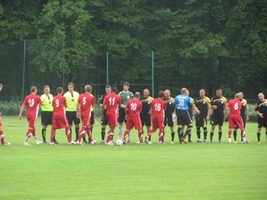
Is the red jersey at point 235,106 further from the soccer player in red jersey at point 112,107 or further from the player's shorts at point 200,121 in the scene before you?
the soccer player in red jersey at point 112,107

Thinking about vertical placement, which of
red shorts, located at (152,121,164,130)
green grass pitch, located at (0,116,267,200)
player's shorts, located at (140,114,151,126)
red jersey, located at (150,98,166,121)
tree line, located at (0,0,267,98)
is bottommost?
green grass pitch, located at (0,116,267,200)

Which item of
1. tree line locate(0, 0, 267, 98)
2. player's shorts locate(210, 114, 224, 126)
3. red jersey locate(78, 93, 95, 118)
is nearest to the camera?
red jersey locate(78, 93, 95, 118)

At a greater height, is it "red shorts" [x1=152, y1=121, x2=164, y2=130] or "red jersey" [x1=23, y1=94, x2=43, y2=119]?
"red jersey" [x1=23, y1=94, x2=43, y2=119]

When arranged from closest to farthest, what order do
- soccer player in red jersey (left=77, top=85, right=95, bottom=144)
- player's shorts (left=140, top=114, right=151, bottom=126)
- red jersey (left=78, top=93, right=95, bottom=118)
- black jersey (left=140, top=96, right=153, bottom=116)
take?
soccer player in red jersey (left=77, top=85, right=95, bottom=144), red jersey (left=78, top=93, right=95, bottom=118), black jersey (left=140, top=96, right=153, bottom=116), player's shorts (left=140, top=114, right=151, bottom=126)

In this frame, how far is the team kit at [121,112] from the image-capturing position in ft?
93.2

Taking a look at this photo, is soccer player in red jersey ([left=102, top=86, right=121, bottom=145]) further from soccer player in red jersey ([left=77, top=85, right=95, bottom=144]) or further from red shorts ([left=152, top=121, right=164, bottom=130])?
red shorts ([left=152, top=121, right=164, bottom=130])

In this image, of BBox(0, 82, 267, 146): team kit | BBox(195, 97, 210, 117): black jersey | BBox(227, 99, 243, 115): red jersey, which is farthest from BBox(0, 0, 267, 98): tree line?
BBox(227, 99, 243, 115): red jersey

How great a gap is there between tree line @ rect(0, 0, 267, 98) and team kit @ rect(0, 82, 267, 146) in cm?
2892

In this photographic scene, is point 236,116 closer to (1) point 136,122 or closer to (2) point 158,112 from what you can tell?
(2) point 158,112

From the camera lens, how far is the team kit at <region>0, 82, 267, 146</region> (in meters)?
28.4

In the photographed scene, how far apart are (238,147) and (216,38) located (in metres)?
38.5

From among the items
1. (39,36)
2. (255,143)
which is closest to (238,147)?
(255,143)

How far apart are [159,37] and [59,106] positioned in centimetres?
4056

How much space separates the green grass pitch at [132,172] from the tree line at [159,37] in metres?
35.2
